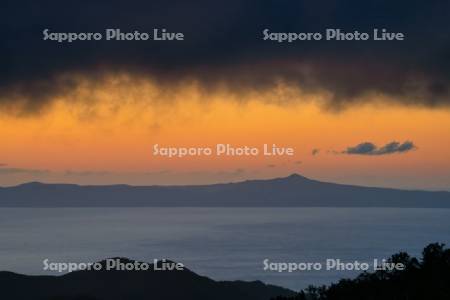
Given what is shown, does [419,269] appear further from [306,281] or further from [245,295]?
[306,281]

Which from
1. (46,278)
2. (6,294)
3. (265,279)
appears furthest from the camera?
(265,279)

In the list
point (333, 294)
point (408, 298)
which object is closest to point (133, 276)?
point (333, 294)

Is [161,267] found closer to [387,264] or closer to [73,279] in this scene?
[73,279]

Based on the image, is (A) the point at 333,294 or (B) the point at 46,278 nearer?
(A) the point at 333,294

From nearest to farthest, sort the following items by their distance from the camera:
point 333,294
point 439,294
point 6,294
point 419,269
A: point 439,294 → point 419,269 → point 333,294 → point 6,294

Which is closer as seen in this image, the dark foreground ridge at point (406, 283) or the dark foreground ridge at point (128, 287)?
the dark foreground ridge at point (406, 283)
